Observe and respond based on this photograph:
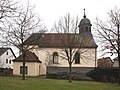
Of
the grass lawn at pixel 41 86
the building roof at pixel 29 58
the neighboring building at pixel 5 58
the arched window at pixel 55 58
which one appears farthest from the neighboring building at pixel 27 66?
the neighboring building at pixel 5 58

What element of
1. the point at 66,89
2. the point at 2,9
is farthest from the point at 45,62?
→ the point at 2,9

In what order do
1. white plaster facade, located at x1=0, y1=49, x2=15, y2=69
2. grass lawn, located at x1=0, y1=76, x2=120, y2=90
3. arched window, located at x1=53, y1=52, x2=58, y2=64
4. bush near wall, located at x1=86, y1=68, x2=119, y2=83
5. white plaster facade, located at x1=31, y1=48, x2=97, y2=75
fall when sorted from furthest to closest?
1. white plaster facade, located at x1=0, y1=49, x2=15, y2=69
2. arched window, located at x1=53, y1=52, x2=58, y2=64
3. white plaster facade, located at x1=31, y1=48, x2=97, y2=75
4. bush near wall, located at x1=86, y1=68, x2=119, y2=83
5. grass lawn, located at x1=0, y1=76, x2=120, y2=90

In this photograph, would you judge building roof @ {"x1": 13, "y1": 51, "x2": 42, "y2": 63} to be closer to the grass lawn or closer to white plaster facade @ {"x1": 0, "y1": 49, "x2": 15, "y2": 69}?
the grass lawn

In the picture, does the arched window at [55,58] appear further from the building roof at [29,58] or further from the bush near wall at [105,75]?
the bush near wall at [105,75]

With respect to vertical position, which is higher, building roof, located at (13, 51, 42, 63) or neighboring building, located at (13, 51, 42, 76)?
building roof, located at (13, 51, 42, 63)

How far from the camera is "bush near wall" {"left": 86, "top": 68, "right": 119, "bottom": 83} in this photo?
4897 cm

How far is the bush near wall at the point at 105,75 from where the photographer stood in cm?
4897

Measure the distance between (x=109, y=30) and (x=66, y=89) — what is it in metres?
15.4

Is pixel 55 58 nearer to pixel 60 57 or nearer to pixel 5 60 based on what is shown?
pixel 60 57

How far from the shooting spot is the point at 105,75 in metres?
50.8

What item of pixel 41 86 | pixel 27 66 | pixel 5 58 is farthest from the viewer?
pixel 5 58

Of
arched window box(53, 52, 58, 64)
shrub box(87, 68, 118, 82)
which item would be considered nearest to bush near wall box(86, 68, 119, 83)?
shrub box(87, 68, 118, 82)

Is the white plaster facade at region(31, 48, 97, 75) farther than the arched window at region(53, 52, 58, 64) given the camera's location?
No

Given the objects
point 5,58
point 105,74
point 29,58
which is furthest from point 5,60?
point 105,74
